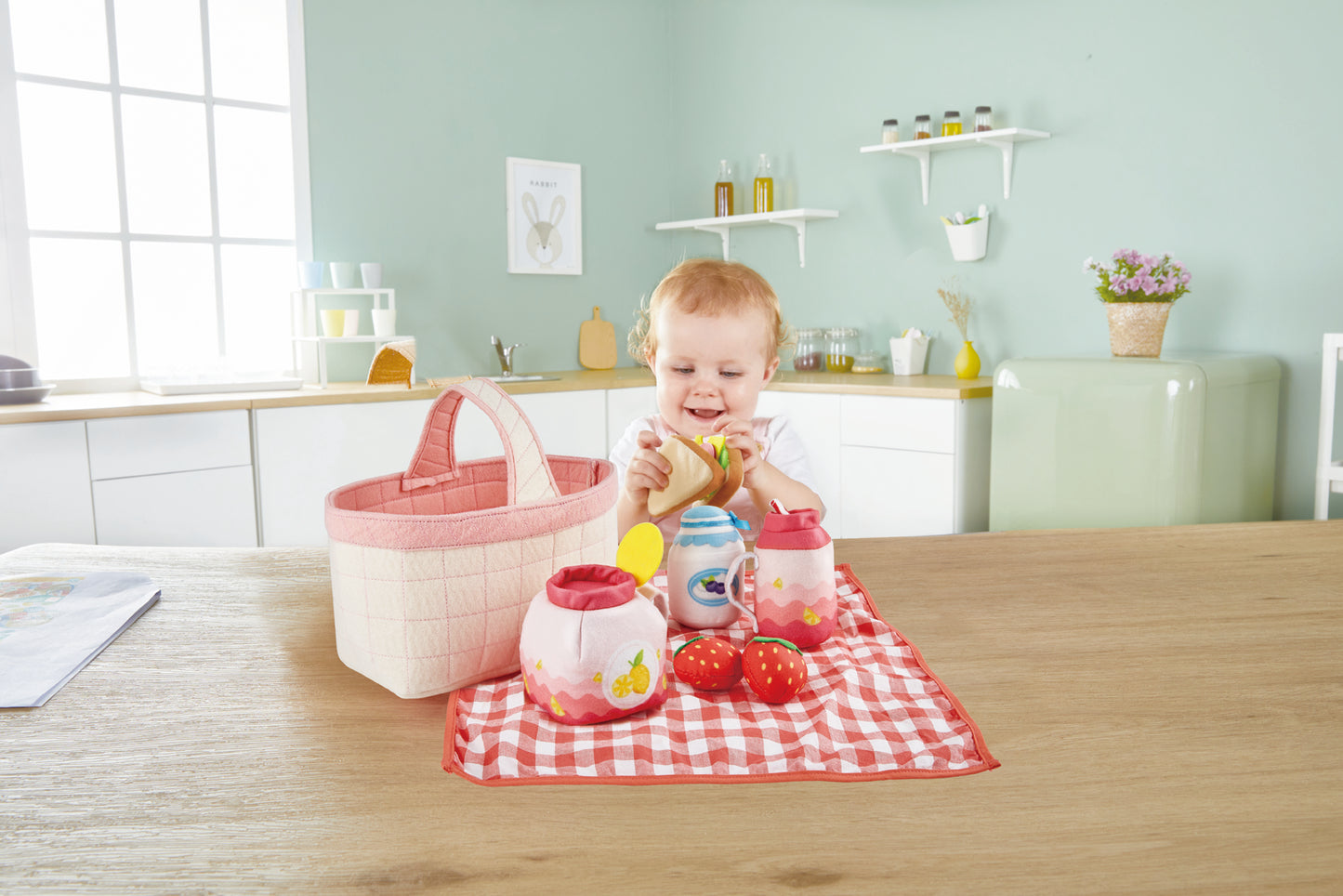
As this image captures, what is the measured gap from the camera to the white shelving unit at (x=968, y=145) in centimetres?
315

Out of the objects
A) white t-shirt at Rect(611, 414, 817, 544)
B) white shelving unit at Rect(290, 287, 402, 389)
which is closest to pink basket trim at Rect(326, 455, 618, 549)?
white t-shirt at Rect(611, 414, 817, 544)

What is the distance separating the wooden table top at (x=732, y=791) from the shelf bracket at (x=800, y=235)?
320 centimetres

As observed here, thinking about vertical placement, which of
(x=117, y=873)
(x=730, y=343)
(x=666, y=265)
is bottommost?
(x=117, y=873)

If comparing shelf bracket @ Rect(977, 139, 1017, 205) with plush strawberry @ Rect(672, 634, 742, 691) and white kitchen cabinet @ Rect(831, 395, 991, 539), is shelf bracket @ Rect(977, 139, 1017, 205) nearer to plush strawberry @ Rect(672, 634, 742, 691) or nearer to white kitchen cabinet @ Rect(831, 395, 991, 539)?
white kitchen cabinet @ Rect(831, 395, 991, 539)

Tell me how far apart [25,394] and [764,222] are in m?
A: 2.74

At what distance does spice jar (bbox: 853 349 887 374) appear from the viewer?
12.0 ft

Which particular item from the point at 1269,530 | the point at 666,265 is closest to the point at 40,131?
the point at 666,265

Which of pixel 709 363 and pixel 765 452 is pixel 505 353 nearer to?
pixel 765 452

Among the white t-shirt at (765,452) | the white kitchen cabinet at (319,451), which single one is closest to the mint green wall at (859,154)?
the white kitchen cabinet at (319,451)

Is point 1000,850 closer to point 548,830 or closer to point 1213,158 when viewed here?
point 548,830

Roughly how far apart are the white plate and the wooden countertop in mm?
24

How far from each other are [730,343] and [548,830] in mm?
912

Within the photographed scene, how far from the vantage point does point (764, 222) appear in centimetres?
405

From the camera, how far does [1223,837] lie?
19.3 inches
